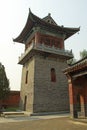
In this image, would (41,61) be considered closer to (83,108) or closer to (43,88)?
(43,88)

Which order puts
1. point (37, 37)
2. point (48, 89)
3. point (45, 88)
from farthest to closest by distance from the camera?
1. point (37, 37)
2. point (48, 89)
3. point (45, 88)

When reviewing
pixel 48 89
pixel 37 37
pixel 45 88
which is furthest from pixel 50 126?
pixel 37 37

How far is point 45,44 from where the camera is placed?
1967 cm

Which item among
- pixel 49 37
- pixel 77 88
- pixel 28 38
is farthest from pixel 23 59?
pixel 77 88

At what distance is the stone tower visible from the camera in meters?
17.0

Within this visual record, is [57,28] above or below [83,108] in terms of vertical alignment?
above

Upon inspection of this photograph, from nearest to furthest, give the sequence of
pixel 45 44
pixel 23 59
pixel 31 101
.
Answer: pixel 31 101 < pixel 45 44 < pixel 23 59

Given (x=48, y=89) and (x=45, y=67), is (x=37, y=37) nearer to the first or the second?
(x=45, y=67)

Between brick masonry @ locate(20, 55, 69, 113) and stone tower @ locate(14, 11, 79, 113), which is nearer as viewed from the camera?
brick masonry @ locate(20, 55, 69, 113)

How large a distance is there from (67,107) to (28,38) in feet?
36.2

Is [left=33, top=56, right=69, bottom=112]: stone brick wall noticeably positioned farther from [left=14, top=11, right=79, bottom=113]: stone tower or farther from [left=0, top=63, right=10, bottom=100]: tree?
[left=0, top=63, right=10, bottom=100]: tree

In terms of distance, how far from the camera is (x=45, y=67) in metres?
18.4

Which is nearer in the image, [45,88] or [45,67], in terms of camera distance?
[45,88]

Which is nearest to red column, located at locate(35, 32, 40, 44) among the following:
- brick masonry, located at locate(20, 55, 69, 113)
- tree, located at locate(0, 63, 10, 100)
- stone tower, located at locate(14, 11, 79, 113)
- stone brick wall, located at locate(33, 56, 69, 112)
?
stone tower, located at locate(14, 11, 79, 113)
